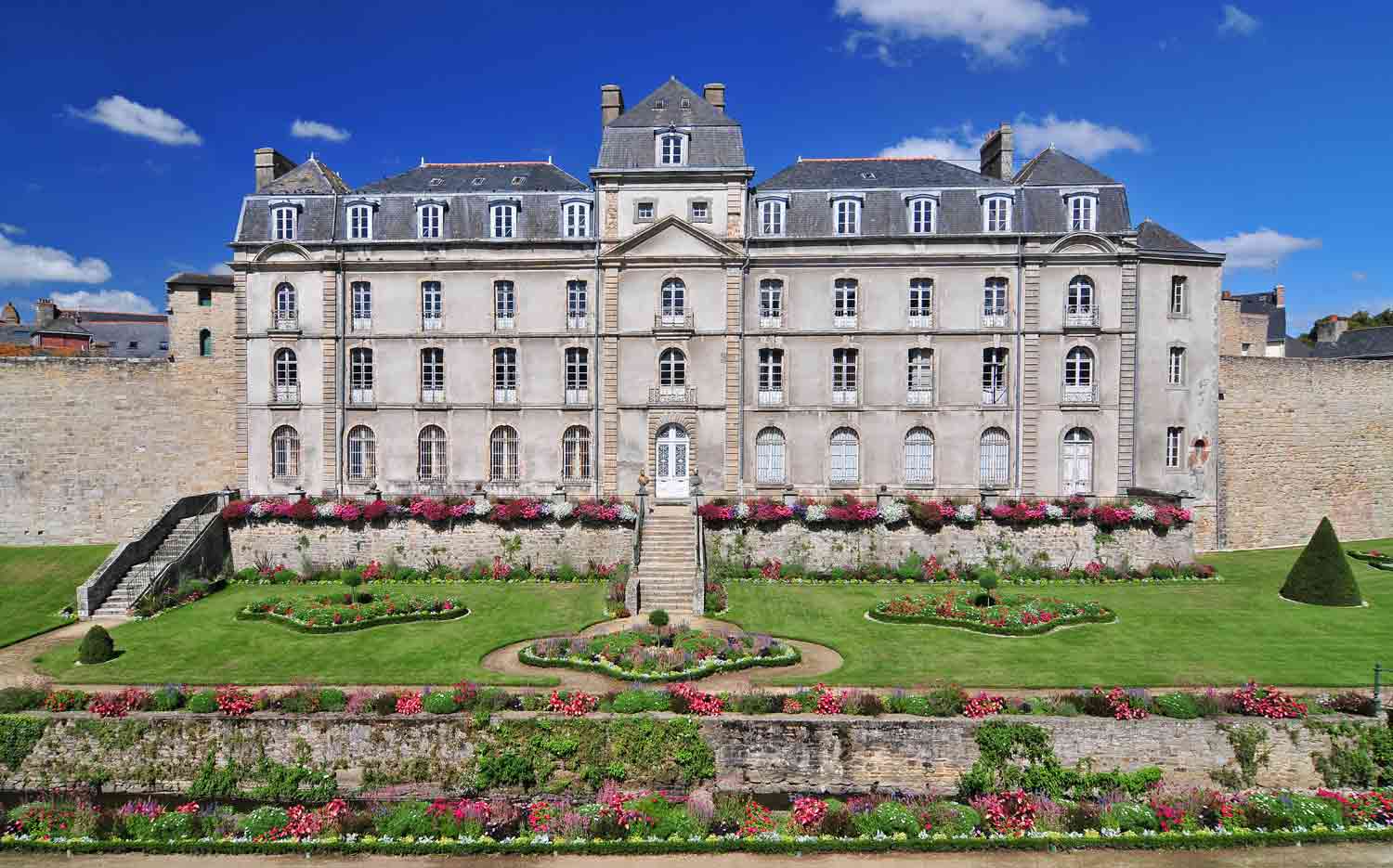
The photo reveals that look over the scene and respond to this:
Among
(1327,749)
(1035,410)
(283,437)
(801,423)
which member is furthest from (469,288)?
(1327,749)

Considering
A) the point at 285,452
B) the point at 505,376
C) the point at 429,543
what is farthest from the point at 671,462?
the point at 285,452

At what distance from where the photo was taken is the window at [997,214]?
2931 cm

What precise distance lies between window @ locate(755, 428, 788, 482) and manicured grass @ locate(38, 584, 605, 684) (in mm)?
8449

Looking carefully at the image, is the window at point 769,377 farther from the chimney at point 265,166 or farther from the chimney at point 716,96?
the chimney at point 265,166

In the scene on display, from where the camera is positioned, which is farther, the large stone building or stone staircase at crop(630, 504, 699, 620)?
the large stone building

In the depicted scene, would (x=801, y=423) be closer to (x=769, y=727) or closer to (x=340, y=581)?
(x=769, y=727)

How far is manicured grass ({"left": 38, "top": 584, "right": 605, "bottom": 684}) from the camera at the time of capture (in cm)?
1797

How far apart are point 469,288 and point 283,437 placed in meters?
9.77

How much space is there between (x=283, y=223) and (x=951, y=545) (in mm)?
29049

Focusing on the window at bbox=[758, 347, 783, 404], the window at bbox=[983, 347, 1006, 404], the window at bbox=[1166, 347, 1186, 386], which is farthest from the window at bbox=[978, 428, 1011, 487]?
the window at bbox=[758, 347, 783, 404]

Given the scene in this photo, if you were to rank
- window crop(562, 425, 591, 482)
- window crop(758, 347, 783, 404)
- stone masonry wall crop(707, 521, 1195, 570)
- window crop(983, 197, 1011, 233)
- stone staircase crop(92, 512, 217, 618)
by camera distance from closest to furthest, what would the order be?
stone staircase crop(92, 512, 217, 618), stone masonry wall crop(707, 521, 1195, 570), window crop(983, 197, 1011, 233), window crop(758, 347, 783, 404), window crop(562, 425, 591, 482)

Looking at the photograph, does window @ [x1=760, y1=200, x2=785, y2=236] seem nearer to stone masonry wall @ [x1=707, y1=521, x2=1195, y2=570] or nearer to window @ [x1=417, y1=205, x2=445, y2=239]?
stone masonry wall @ [x1=707, y1=521, x2=1195, y2=570]

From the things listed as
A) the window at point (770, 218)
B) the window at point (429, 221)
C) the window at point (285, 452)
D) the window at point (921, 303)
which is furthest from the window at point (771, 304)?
the window at point (285, 452)

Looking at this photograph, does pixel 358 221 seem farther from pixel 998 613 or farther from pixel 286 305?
pixel 998 613
